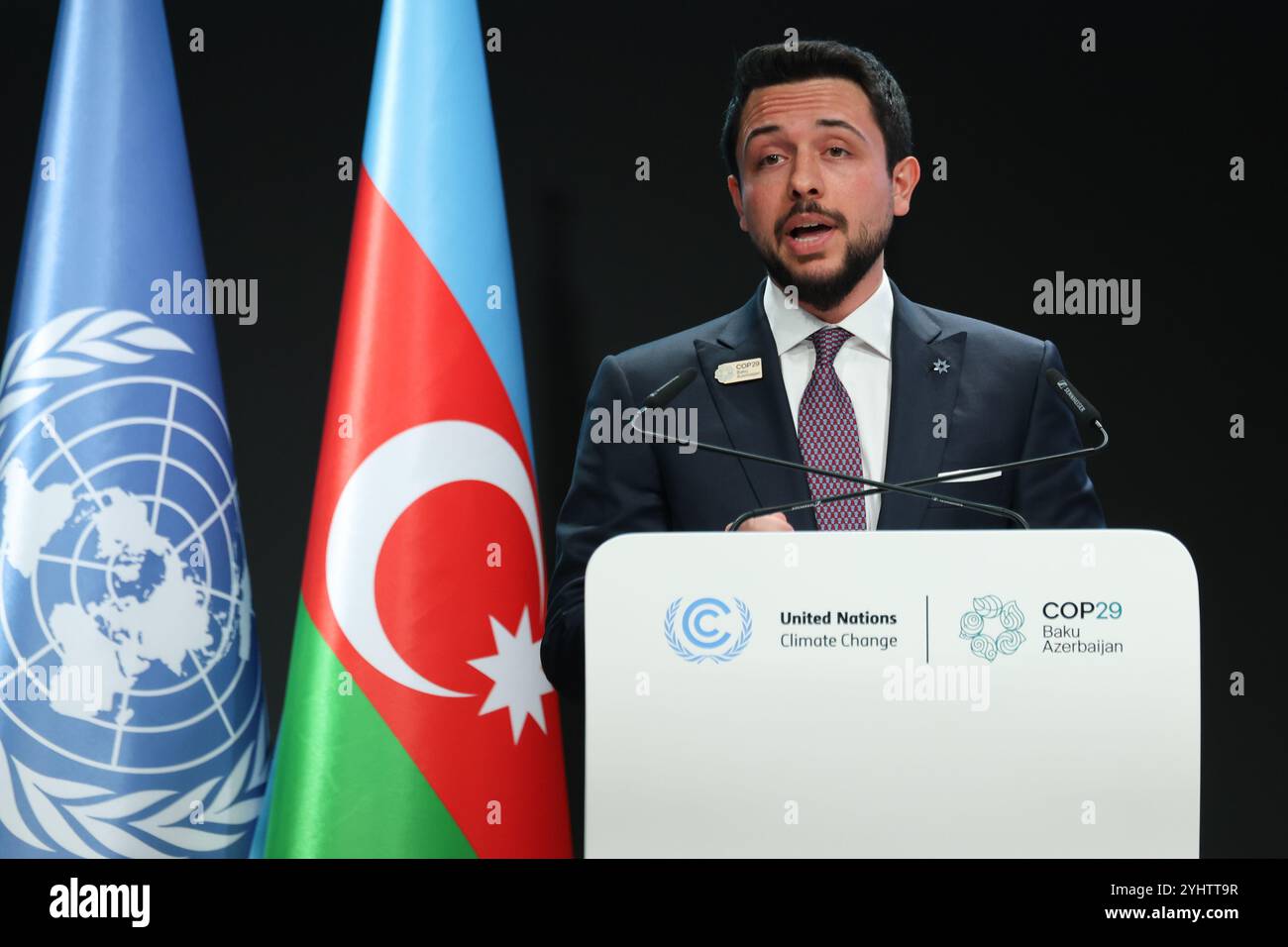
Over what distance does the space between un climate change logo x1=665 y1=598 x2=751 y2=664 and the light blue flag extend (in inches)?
62.6

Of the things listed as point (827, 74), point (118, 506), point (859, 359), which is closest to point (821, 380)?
point (859, 359)

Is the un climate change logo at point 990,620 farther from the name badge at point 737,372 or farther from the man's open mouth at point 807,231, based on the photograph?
the man's open mouth at point 807,231

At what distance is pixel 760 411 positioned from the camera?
7.04 ft

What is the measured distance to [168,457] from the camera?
107 inches

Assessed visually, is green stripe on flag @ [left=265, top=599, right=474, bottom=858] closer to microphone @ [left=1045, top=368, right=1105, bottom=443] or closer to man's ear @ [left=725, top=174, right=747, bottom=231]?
man's ear @ [left=725, top=174, right=747, bottom=231]

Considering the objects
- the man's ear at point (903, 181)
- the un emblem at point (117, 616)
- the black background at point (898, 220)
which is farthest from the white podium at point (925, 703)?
the black background at point (898, 220)

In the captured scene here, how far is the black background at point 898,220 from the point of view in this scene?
10.9 feet

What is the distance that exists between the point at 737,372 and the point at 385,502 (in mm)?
870

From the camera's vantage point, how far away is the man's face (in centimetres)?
225

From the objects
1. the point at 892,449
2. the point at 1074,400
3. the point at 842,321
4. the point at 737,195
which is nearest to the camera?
the point at 1074,400

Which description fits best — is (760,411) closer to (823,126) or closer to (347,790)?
(823,126)

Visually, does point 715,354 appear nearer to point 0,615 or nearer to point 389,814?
point 389,814

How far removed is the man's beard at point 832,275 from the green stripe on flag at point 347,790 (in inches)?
46.6

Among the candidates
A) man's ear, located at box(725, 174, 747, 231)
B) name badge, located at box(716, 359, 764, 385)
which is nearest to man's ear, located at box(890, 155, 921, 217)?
man's ear, located at box(725, 174, 747, 231)
